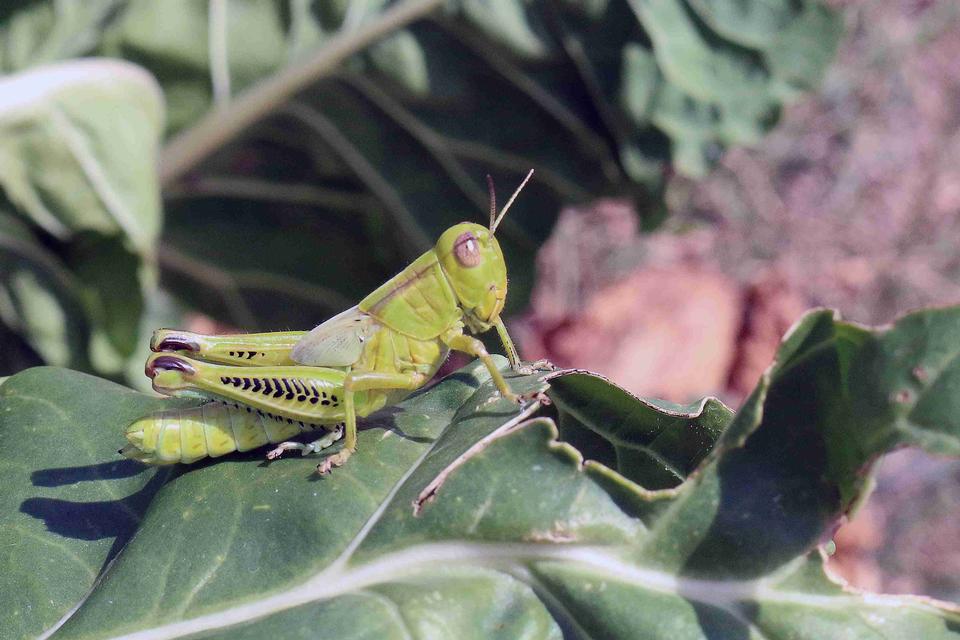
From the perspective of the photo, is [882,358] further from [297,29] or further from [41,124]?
[41,124]

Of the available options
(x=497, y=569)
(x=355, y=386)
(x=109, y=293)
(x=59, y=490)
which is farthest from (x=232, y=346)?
(x=109, y=293)

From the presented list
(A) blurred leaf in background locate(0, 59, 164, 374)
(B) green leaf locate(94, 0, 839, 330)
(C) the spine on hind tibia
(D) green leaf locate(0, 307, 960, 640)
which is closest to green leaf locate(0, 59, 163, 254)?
(A) blurred leaf in background locate(0, 59, 164, 374)

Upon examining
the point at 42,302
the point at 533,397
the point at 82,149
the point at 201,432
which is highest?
the point at 533,397

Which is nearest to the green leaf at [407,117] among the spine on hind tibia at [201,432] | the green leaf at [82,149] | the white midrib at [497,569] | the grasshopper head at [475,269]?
the green leaf at [82,149]

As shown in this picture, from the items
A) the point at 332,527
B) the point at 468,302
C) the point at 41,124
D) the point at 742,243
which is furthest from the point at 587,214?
the point at 332,527

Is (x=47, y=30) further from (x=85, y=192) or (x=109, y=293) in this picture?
(x=109, y=293)

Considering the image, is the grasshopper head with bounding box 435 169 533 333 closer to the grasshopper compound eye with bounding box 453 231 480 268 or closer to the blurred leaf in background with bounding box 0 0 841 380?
the grasshopper compound eye with bounding box 453 231 480 268
